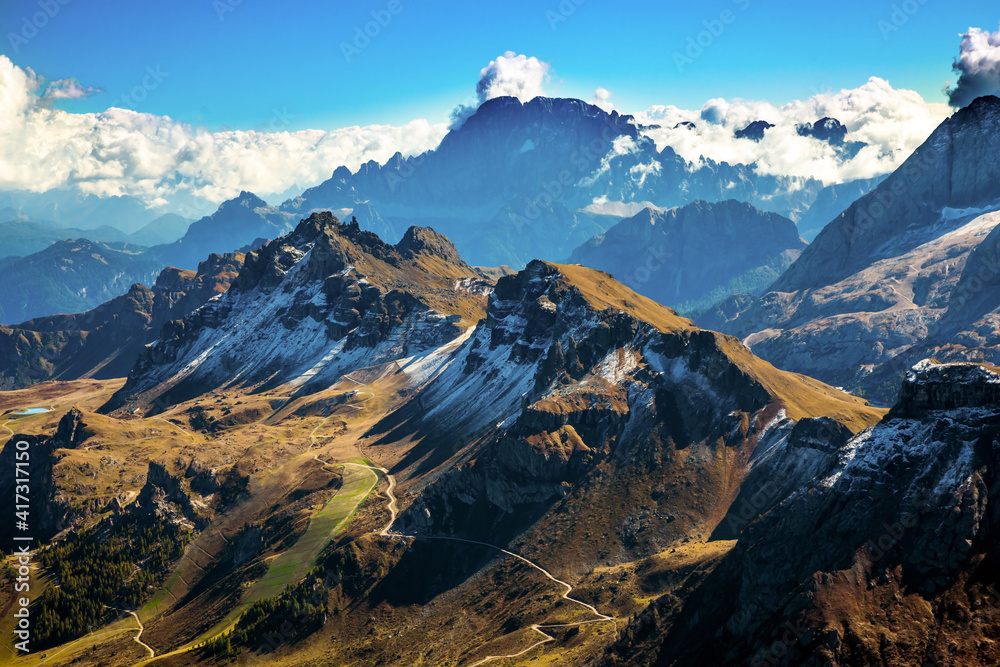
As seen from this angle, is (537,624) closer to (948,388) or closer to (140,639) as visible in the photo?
(948,388)

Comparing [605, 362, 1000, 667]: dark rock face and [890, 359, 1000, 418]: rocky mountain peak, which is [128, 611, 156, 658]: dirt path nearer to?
[605, 362, 1000, 667]: dark rock face

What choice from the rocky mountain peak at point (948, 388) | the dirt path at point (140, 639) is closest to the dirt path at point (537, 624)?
the dirt path at point (140, 639)

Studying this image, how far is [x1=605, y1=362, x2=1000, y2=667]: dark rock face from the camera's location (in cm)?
7831

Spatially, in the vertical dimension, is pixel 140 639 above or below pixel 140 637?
below

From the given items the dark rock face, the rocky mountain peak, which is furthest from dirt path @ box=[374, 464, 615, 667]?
the rocky mountain peak

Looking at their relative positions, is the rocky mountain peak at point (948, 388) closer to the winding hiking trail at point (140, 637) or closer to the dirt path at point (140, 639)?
the dirt path at point (140, 639)

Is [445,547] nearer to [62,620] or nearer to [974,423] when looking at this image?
[62,620]

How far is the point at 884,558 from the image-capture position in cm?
8612

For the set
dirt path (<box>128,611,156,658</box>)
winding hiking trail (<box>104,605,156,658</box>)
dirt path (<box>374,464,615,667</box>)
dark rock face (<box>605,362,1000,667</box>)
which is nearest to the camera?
dark rock face (<box>605,362,1000,667</box>)

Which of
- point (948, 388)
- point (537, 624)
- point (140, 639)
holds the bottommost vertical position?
point (140, 639)

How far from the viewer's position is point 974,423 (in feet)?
304

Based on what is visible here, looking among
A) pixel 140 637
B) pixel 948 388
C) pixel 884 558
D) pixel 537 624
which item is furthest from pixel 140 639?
pixel 948 388

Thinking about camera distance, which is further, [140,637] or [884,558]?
[140,637]

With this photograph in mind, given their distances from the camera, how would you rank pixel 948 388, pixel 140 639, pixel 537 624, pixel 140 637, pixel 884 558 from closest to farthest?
pixel 884 558
pixel 948 388
pixel 537 624
pixel 140 639
pixel 140 637
